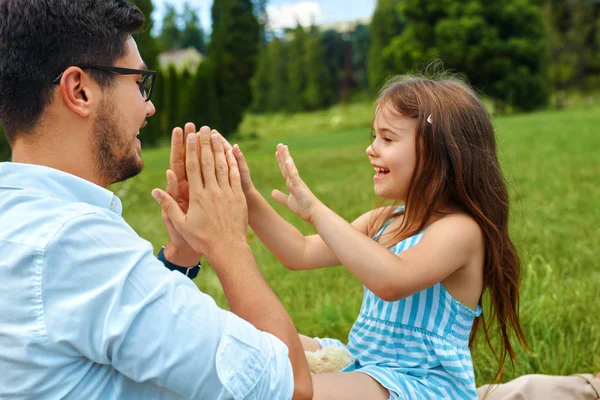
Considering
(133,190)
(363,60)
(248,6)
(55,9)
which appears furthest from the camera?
(363,60)

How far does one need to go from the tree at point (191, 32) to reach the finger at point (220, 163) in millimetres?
84855

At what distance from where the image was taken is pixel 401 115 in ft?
8.52

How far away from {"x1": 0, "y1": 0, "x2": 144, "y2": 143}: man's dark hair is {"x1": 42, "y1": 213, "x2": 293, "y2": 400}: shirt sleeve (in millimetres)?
446

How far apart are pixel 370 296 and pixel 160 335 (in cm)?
126

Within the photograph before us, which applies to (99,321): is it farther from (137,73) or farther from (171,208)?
(137,73)

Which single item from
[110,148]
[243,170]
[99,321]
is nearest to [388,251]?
[243,170]

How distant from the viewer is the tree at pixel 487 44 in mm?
31625

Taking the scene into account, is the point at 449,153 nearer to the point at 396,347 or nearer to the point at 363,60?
the point at 396,347

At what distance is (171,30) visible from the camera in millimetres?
83938

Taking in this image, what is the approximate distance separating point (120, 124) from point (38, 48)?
0.30 metres

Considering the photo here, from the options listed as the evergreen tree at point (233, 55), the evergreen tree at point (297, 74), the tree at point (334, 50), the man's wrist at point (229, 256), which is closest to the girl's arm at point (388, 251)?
the man's wrist at point (229, 256)

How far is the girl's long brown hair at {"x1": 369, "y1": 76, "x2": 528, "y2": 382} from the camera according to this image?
8.25 ft

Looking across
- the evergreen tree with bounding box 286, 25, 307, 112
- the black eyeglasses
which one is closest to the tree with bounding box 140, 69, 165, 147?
the black eyeglasses

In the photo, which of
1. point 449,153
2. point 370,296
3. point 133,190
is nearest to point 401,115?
point 449,153
